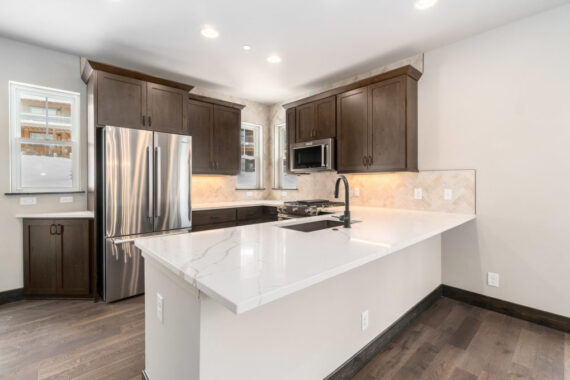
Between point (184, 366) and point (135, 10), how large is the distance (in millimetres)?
2671

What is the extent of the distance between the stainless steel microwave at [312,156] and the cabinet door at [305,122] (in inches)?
4.6

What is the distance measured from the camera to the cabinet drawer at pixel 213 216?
143 inches

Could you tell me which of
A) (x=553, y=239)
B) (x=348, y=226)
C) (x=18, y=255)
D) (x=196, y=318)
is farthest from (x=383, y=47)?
(x=18, y=255)

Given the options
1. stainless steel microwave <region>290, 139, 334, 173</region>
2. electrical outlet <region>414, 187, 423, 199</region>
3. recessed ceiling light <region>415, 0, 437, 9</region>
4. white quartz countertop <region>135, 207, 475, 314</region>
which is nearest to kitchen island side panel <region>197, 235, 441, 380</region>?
white quartz countertop <region>135, 207, 475, 314</region>

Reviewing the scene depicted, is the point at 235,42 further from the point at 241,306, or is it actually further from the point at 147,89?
the point at 241,306

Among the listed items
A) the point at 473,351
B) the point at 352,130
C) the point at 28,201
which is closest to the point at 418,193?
the point at 352,130

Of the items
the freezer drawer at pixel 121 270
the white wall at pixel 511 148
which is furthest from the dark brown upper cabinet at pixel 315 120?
the freezer drawer at pixel 121 270

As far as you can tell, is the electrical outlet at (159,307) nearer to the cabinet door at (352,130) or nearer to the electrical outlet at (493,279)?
the cabinet door at (352,130)

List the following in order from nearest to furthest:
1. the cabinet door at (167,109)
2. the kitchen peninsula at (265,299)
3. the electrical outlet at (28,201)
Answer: the kitchen peninsula at (265,299), the electrical outlet at (28,201), the cabinet door at (167,109)

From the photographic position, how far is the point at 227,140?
14.0 ft

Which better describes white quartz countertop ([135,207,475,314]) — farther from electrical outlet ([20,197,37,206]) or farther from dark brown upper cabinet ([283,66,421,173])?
electrical outlet ([20,197,37,206])

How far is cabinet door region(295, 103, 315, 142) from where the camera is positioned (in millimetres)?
3920

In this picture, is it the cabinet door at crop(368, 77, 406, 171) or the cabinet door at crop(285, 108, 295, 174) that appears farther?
the cabinet door at crop(285, 108, 295, 174)

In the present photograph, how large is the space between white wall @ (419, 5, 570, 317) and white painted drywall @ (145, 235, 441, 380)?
1.24 m
